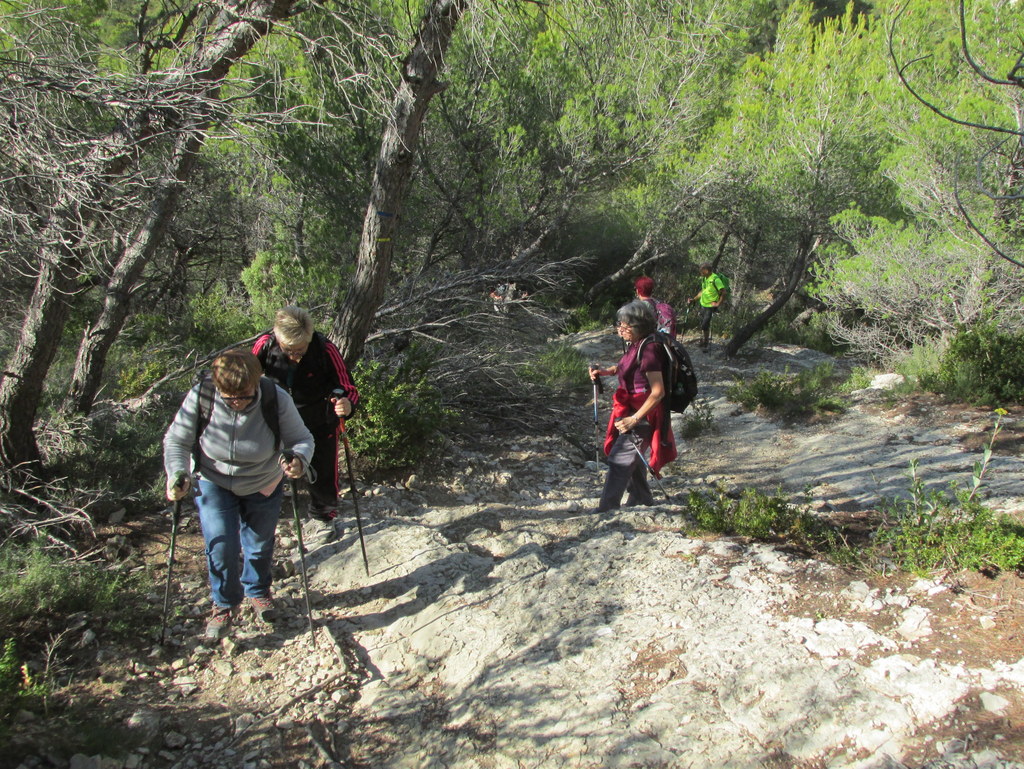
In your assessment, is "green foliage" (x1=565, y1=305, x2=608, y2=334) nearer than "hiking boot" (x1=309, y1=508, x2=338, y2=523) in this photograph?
No

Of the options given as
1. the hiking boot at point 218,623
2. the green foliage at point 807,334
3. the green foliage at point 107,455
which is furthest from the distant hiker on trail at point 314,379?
the green foliage at point 807,334

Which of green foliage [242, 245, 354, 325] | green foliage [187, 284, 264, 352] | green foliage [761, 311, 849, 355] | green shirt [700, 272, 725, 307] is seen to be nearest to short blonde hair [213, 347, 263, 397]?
green foliage [242, 245, 354, 325]

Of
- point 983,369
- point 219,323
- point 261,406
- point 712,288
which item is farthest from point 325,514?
point 712,288

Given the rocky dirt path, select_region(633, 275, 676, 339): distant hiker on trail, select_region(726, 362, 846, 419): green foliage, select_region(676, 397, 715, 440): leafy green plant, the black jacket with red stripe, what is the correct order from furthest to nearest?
select_region(726, 362, 846, 419): green foliage < select_region(676, 397, 715, 440): leafy green plant < select_region(633, 275, 676, 339): distant hiker on trail < the black jacket with red stripe < the rocky dirt path

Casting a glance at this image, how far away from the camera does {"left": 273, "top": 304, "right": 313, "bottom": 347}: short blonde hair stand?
12.4 ft

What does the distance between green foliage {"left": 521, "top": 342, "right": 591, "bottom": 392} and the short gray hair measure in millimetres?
3902

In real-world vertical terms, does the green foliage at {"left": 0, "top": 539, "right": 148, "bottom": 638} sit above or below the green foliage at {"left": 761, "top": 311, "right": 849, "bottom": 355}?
above

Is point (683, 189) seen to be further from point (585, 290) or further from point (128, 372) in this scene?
point (128, 372)

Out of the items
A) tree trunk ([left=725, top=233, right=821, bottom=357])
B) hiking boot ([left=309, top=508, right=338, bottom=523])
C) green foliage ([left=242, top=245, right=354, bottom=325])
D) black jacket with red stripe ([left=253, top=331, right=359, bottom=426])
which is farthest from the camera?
tree trunk ([left=725, top=233, right=821, bottom=357])

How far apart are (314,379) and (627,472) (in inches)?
89.4

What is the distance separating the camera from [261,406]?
10.8ft

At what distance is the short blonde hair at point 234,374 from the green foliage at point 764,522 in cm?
300

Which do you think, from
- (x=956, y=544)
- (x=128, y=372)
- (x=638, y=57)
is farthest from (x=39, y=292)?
(x=638, y=57)

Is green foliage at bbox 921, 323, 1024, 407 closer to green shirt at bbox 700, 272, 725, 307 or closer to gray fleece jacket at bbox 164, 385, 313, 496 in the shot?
green shirt at bbox 700, 272, 725, 307
